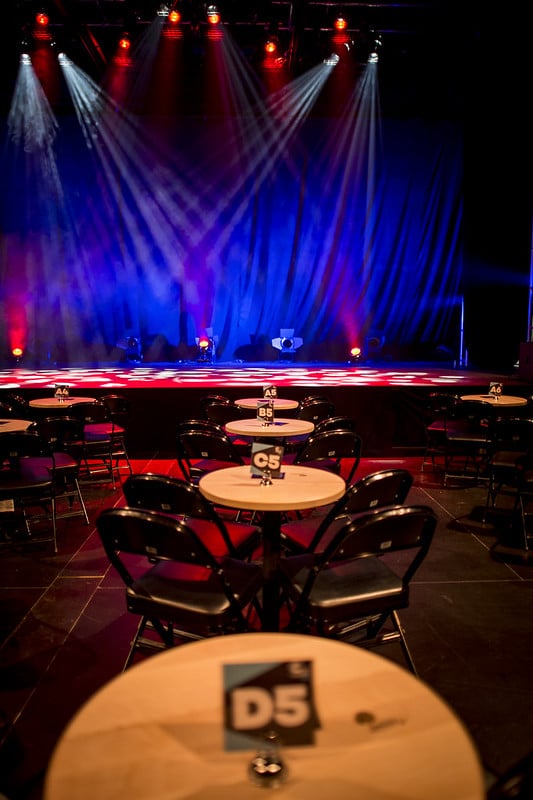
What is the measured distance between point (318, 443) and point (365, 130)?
9827mm

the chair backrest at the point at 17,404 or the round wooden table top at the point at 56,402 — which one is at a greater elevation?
the round wooden table top at the point at 56,402

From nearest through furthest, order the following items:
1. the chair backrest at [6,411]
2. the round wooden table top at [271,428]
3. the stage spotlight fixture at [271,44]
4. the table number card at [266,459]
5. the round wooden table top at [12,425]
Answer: the table number card at [266,459]
the round wooden table top at [271,428]
the round wooden table top at [12,425]
the chair backrest at [6,411]
the stage spotlight fixture at [271,44]

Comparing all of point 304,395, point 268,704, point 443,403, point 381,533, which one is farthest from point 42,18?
point 268,704

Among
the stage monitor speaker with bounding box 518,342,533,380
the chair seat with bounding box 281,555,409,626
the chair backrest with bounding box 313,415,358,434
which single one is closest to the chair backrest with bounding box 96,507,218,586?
the chair seat with bounding box 281,555,409,626

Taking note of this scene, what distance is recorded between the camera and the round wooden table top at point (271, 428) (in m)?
4.12

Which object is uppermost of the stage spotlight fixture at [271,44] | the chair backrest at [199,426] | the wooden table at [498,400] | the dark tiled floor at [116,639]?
the stage spotlight fixture at [271,44]

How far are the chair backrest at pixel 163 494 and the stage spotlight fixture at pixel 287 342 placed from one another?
942 centimetres

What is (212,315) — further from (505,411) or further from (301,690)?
(301,690)

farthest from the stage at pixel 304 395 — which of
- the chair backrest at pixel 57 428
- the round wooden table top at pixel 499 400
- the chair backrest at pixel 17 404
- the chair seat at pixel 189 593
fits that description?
the chair seat at pixel 189 593

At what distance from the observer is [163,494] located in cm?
262

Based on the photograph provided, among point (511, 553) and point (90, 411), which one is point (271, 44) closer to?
point (90, 411)

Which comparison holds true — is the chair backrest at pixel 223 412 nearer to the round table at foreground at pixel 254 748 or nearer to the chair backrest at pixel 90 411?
the chair backrest at pixel 90 411

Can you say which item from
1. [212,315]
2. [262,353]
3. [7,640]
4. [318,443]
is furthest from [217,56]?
[7,640]

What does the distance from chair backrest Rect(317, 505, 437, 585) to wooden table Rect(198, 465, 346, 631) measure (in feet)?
1.03
